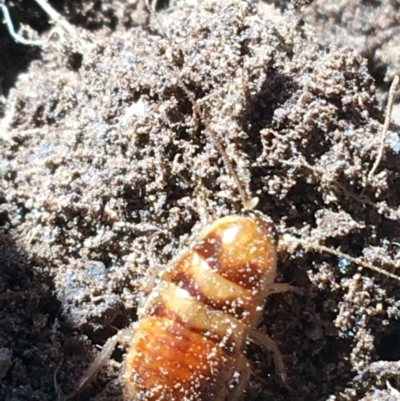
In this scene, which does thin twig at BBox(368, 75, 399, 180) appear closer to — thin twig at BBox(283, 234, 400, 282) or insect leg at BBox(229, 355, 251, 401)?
thin twig at BBox(283, 234, 400, 282)

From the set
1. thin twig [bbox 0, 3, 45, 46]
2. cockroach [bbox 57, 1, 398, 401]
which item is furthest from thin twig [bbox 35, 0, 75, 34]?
cockroach [bbox 57, 1, 398, 401]

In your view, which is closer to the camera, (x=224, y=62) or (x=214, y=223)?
(x=214, y=223)

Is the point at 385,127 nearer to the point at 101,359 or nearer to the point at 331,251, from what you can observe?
the point at 331,251

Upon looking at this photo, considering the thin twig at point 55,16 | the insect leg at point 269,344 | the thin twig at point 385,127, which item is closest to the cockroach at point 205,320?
the insect leg at point 269,344

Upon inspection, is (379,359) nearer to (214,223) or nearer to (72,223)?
(214,223)

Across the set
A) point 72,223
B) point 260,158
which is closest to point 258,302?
point 260,158

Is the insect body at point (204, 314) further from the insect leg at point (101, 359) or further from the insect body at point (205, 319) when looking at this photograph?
the insect leg at point (101, 359)

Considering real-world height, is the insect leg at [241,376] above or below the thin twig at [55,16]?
below

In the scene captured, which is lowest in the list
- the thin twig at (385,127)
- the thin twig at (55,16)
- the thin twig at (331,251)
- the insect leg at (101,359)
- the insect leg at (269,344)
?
the insect leg at (101,359)
